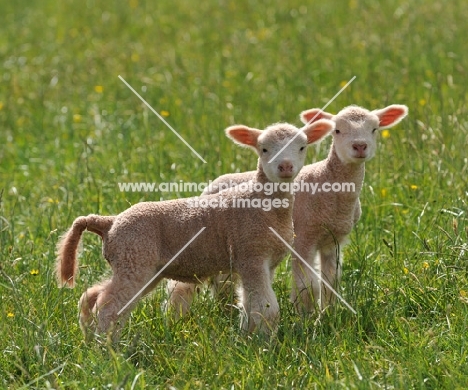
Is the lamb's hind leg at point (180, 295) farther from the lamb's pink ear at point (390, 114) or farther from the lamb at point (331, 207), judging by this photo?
the lamb's pink ear at point (390, 114)

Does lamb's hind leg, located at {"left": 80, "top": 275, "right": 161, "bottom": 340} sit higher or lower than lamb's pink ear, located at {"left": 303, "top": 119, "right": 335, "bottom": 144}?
lower

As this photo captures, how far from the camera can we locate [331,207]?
234 inches

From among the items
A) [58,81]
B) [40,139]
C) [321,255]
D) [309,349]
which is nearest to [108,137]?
[40,139]

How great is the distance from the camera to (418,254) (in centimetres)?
604

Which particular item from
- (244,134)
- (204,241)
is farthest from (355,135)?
(204,241)

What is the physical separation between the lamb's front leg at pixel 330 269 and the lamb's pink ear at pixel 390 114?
87 centimetres

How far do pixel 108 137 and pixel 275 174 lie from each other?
14.0 ft

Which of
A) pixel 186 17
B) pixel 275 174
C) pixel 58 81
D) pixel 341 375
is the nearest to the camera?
pixel 341 375

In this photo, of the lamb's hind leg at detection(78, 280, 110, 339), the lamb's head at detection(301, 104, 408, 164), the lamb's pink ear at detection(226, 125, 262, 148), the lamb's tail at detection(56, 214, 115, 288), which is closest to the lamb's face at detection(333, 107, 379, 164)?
the lamb's head at detection(301, 104, 408, 164)

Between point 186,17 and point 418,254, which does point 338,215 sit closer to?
point 418,254

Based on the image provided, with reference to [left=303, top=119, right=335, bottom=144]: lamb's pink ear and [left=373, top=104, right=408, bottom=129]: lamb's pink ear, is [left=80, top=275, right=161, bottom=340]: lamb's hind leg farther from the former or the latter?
[left=373, top=104, right=408, bottom=129]: lamb's pink ear

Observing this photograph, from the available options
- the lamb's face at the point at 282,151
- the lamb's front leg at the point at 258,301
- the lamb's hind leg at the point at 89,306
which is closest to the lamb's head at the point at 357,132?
the lamb's face at the point at 282,151

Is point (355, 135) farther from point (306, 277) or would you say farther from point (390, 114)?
point (306, 277)

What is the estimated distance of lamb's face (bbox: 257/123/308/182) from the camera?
5.35m
